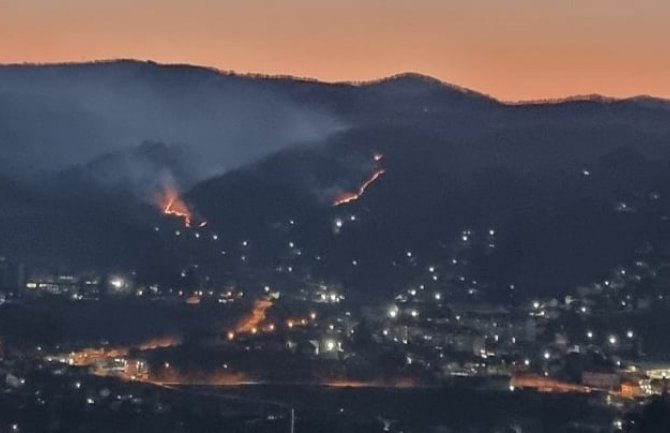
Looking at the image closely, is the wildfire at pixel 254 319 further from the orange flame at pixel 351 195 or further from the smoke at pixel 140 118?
the smoke at pixel 140 118

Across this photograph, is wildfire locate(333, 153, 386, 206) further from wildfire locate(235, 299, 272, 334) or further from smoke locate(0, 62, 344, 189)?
wildfire locate(235, 299, 272, 334)

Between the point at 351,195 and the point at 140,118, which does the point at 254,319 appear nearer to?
the point at 351,195

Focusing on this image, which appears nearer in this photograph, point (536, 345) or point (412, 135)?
point (536, 345)

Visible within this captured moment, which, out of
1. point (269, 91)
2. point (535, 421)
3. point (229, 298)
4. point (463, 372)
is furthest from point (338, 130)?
point (535, 421)

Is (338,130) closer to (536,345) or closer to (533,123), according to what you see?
(533,123)

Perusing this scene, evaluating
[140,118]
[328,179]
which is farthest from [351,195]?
[140,118]

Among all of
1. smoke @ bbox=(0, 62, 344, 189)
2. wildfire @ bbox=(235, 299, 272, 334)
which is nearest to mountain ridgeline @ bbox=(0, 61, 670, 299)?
smoke @ bbox=(0, 62, 344, 189)
